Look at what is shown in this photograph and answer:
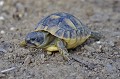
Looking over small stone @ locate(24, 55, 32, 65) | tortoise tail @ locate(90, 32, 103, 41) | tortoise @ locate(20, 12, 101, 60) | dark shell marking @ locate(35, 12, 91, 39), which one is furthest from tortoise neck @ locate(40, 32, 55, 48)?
tortoise tail @ locate(90, 32, 103, 41)

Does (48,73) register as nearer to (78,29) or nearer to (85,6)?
(78,29)

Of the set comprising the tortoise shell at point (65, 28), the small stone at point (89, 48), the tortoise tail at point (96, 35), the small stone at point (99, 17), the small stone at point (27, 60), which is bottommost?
the small stone at point (27, 60)

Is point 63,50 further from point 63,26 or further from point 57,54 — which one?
point 63,26

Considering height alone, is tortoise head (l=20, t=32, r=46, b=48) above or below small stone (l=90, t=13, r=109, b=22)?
below

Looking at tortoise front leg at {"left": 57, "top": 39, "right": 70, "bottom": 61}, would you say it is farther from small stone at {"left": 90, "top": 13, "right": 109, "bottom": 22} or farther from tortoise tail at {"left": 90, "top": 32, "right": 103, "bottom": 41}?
small stone at {"left": 90, "top": 13, "right": 109, "bottom": 22}

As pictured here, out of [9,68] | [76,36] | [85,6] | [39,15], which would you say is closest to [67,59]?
[76,36]

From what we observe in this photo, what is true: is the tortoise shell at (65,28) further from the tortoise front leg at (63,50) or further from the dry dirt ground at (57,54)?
the dry dirt ground at (57,54)

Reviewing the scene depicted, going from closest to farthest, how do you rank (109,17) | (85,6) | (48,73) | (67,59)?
(48,73) → (67,59) → (109,17) → (85,6)

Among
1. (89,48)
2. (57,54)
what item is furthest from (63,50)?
(89,48)

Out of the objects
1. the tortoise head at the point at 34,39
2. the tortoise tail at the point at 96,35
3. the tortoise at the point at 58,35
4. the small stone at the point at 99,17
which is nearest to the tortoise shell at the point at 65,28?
the tortoise at the point at 58,35
